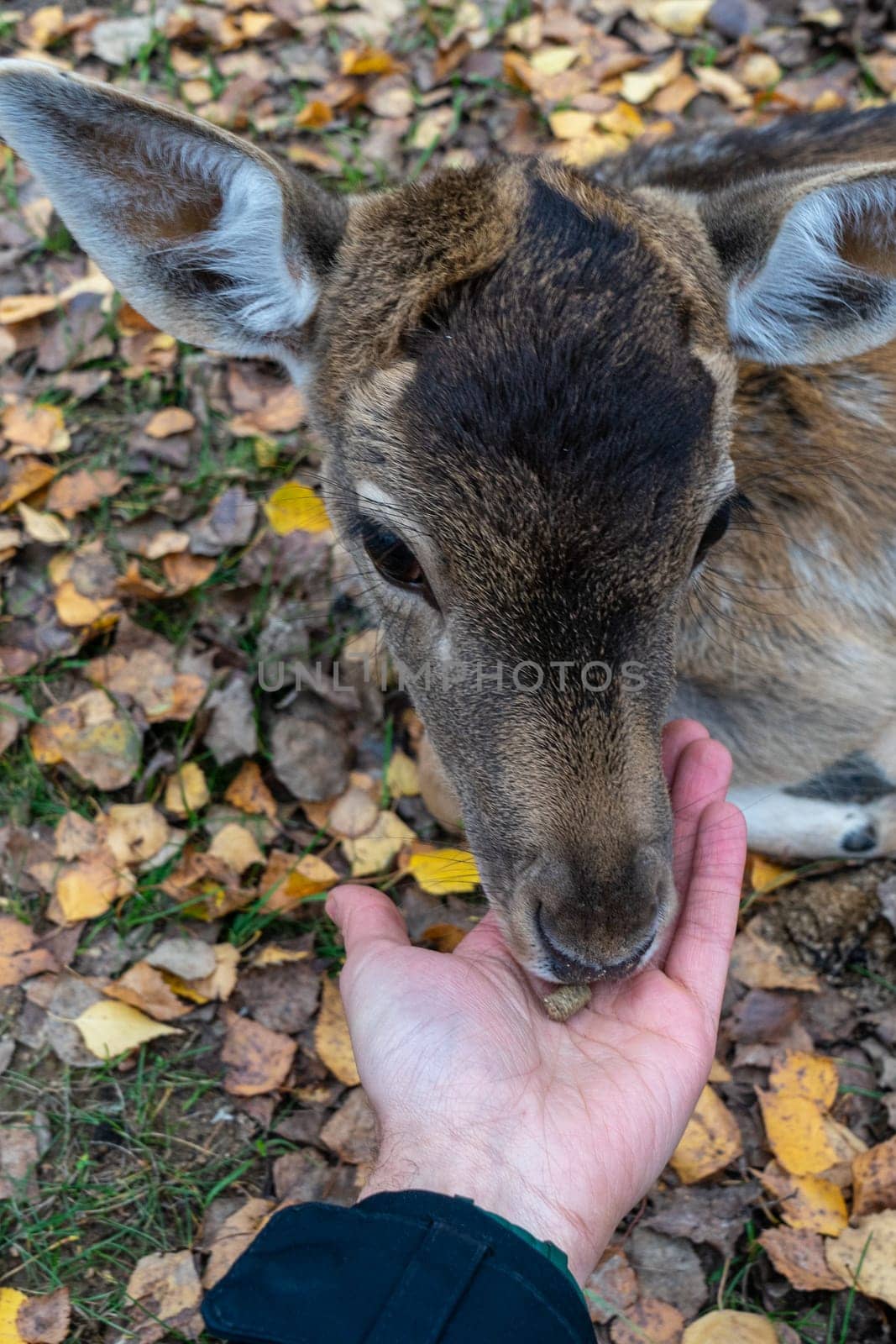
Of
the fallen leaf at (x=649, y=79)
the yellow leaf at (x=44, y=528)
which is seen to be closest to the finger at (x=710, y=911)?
the yellow leaf at (x=44, y=528)

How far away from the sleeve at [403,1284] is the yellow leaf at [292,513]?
10.7ft

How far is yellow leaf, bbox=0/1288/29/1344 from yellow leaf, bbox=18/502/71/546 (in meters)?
3.11

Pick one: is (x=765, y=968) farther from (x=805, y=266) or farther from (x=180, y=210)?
(x=180, y=210)

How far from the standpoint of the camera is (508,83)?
22.3 ft

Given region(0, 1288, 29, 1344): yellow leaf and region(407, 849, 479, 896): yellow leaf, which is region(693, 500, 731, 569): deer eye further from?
region(0, 1288, 29, 1344): yellow leaf

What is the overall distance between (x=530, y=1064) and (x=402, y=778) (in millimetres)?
1872

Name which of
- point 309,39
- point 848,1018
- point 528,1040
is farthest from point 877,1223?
point 309,39

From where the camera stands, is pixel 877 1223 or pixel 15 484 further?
pixel 15 484

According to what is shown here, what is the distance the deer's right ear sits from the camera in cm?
293

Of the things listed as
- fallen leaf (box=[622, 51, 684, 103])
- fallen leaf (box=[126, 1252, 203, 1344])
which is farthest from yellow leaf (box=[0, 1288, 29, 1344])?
fallen leaf (box=[622, 51, 684, 103])

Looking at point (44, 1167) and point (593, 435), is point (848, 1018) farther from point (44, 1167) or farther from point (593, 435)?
point (44, 1167)

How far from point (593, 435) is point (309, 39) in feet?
18.7

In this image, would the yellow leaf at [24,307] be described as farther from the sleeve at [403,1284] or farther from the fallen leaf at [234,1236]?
the sleeve at [403,1284]

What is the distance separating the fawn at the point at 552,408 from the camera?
2752 millimetres
